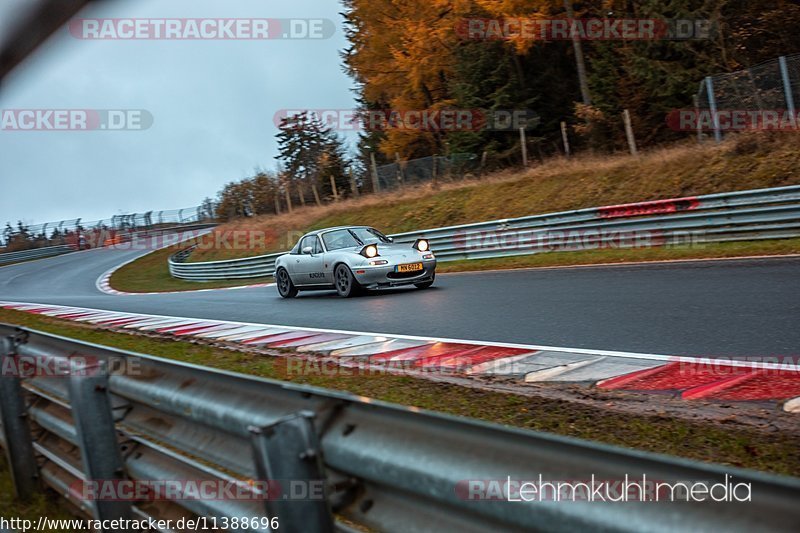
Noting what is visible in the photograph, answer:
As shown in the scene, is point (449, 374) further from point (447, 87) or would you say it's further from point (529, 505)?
point (447, 87)

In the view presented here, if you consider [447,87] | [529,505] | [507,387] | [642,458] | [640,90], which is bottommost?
[507,387]

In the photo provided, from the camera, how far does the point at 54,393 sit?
4117 millimetres

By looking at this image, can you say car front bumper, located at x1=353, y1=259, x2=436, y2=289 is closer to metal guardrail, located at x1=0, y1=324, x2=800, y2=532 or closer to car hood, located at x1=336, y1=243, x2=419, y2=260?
car hood, located at x1=336, y1=243, x2=419, y2=260

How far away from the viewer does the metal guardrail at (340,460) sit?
1356 millimetres

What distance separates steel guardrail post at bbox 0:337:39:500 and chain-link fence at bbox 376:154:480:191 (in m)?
25.7

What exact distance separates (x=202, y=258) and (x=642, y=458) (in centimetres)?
3701

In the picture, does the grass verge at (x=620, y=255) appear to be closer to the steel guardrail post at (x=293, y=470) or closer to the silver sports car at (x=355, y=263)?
the silver sports car at (x=355, y=263)

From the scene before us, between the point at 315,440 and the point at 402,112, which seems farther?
the point at 402,112

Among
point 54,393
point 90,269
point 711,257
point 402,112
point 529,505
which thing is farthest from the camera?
point 90,269

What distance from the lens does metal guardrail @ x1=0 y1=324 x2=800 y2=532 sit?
1.36 metres

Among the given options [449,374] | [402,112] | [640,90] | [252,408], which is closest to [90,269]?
[402,112]

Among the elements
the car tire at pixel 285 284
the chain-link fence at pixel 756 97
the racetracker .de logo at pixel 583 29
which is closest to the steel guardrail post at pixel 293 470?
the car tire at pixel 285 284

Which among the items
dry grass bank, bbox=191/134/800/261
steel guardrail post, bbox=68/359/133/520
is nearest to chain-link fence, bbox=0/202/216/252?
dry grass bank, bbox=191/134/800/261

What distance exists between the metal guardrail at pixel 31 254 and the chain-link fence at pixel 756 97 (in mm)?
47621
